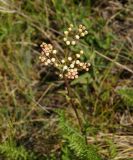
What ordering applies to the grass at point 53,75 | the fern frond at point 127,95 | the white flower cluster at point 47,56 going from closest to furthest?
the white flower cluster at point 47,56
the fern frond at point 127,95
the grass at point 53,75

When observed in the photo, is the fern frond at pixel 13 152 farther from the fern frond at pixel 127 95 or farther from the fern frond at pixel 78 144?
the fern frond at pixel 127 95

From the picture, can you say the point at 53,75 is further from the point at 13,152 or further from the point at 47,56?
the point at 47,56

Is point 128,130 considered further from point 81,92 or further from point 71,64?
point 71,64

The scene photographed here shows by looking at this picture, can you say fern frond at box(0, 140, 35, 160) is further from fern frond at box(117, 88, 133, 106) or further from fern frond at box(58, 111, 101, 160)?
fern frond at box(117, 88, 133, 106)

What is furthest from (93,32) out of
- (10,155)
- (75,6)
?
(10,155)

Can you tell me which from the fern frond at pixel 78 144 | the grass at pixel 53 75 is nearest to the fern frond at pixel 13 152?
the grass at pixel 53 75

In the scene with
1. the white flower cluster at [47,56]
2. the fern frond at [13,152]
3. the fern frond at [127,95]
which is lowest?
the fern frond at [13,152]

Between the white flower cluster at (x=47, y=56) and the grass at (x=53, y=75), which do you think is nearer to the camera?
the white flower cluster at (x=47, y=56)

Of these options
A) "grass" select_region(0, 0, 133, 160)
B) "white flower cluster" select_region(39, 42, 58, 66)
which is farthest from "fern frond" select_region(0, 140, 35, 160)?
"white flower cluster" select_region(39, 42, 58, 66)

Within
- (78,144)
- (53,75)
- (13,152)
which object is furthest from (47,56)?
(53,75)
